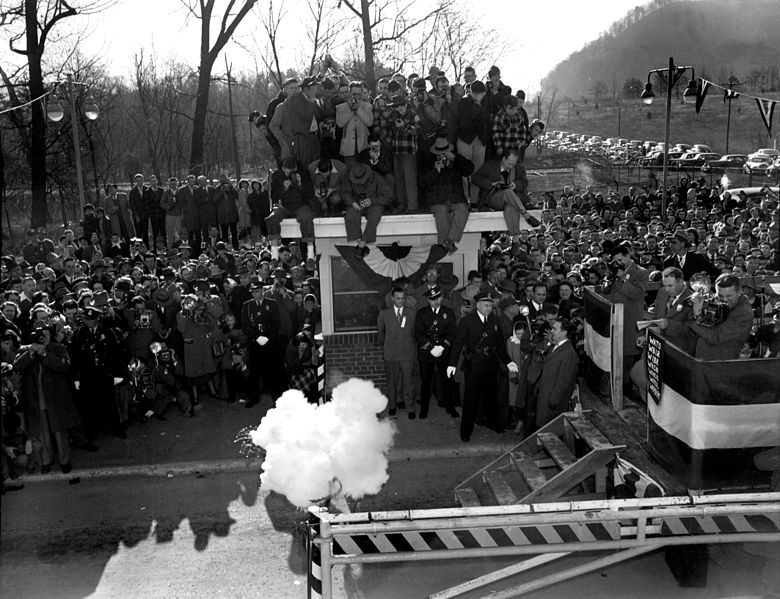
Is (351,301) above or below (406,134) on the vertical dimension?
below

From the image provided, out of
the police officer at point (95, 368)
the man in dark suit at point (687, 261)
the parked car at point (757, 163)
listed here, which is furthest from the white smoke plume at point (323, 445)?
the parked car at point (757, 163)

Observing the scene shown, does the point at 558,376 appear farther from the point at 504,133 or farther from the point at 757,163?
the point at 757,163

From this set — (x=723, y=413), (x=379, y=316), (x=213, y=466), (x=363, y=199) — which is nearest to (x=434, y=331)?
(x=379, y=316)

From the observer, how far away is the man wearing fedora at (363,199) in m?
9.47

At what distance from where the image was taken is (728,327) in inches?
260

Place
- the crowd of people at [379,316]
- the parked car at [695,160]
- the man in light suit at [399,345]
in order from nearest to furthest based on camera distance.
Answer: the crowd of people at [379,316] → the man in light suit at [399,345] → the parked car at [695,160]

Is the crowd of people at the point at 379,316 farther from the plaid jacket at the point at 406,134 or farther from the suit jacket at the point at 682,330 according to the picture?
the suit jacket at the point at 682,330

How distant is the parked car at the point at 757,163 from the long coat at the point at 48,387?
33.9 metres

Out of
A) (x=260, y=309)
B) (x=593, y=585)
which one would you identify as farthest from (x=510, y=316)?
(x=593, y=585)

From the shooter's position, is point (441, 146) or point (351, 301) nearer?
point (441, 146)

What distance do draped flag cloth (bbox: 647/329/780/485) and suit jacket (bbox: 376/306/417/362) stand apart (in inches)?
168

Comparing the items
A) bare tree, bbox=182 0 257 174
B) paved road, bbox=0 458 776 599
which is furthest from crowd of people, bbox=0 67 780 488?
bare tree, bbox=182 0 257 174

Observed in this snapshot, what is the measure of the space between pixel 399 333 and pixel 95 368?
3.85 m

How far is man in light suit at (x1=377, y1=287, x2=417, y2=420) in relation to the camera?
32.5 ft
